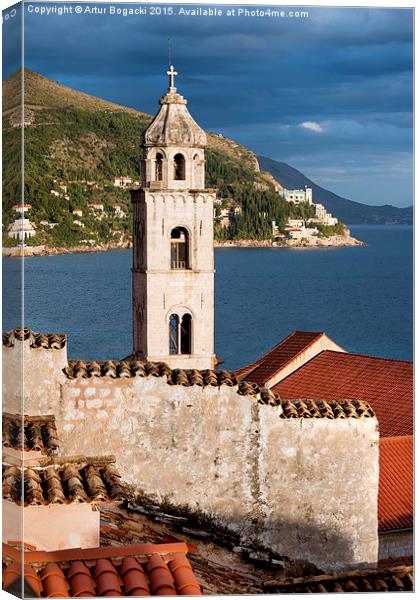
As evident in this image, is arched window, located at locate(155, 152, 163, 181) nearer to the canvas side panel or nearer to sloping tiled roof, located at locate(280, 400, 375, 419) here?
sloping tiled roof, located at locate(280, 400, 375, 419)

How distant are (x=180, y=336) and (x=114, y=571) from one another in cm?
1595

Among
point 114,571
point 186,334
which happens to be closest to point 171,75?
point 186,334

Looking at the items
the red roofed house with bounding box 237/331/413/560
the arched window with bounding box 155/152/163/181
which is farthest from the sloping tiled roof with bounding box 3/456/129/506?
the arched window with bounding box 155/152/163/181

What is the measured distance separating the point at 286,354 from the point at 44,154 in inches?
347

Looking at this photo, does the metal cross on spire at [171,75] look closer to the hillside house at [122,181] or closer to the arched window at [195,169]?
the arched window at [195,169]

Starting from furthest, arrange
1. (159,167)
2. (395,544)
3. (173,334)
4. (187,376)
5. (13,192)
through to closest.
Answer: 1. (173,334)
2. (159,167)
3. (395,544)
4. (187,376)
5. (13,192)

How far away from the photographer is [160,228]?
2195cm

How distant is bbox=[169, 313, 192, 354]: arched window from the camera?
22.6 metres

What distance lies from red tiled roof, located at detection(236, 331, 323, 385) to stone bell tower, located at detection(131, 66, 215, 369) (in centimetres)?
253

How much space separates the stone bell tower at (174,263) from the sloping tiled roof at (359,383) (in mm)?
3995

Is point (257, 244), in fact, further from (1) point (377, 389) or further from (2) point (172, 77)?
(2) point (172, 77)

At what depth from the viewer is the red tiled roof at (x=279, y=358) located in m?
18.4

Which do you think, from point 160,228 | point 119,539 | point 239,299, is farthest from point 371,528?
point 239,299

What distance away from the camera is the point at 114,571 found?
679 cm
